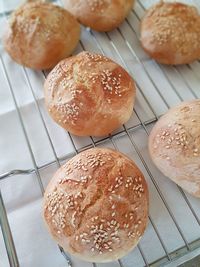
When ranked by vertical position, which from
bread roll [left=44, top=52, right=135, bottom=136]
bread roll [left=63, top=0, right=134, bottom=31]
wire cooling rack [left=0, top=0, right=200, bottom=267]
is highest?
bread roll [left=63, top=0, right=134, bottom=31]

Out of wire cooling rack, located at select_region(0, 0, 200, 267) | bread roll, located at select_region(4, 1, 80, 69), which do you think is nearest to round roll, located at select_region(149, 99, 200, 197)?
wire cooling rack, located at select_region(0, 0, 200, 267)

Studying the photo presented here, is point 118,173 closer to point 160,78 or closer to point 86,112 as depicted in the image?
point 86,112

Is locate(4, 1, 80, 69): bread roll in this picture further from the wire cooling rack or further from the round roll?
the round roll

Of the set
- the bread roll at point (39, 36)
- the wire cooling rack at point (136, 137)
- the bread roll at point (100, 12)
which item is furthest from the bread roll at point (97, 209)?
the bread roll at point (100, 12)

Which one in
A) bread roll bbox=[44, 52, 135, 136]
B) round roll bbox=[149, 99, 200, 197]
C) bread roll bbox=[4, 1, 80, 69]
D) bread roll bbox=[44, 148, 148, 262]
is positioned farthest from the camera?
bread roll bbox=[4, 1, 80, 69]

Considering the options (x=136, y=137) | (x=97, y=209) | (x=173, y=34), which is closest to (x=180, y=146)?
(x=136, y=137)

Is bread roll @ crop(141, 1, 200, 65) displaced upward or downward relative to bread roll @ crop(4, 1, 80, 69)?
downward

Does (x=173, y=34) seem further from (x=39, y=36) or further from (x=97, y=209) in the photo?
(x=97, y=209)
